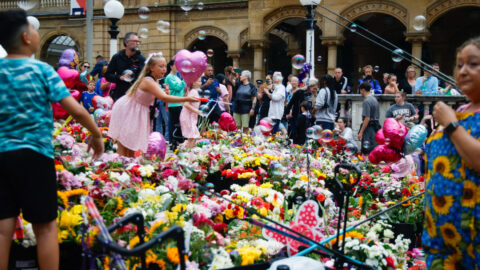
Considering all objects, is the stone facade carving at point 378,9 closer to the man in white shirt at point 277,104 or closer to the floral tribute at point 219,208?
the man in white shirt at point 277,104

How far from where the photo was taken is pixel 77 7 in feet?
52.1

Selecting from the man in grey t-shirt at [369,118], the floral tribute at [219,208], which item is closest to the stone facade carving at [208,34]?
the man in grey t-shirt at [369,118]

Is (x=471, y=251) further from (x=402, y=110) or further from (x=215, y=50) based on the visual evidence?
(x=215, y=50)

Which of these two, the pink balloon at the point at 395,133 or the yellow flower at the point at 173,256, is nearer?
the yellow flower at the point at 173,256

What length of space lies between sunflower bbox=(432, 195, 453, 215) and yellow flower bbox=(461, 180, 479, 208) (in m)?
0.06

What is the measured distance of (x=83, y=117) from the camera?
2.95 m

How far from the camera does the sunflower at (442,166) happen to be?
7.77 feet

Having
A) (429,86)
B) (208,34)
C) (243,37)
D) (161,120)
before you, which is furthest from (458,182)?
(208,34)

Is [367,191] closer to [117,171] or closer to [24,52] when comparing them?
[117,171]

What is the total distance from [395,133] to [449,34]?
48.6 ft

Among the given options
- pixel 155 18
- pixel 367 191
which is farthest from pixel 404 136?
pixel 155 18

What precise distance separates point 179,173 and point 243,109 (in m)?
7.12

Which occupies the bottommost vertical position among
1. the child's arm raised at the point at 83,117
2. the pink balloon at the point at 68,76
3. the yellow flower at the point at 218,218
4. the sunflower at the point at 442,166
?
the yellow flower at the point at 218,218

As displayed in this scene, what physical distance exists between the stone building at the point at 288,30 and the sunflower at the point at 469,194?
14.4 m
